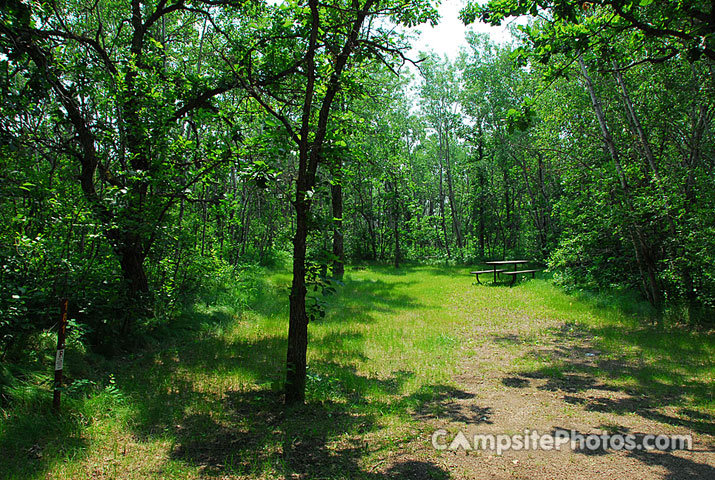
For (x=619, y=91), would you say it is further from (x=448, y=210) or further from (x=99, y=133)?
(x=448, y=210)

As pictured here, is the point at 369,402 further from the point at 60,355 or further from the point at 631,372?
the point at 631,372

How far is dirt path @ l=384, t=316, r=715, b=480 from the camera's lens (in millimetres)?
3354

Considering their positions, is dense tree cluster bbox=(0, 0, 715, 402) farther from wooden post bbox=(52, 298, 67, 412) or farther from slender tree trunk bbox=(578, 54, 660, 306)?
wooden post bbox=(52, 298, 67, 412)

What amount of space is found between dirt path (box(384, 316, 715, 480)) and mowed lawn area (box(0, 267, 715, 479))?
2 centimetres

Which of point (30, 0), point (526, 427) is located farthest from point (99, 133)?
point (526, 427)

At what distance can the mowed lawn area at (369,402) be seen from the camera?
348cm

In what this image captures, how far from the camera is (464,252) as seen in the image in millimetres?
31141

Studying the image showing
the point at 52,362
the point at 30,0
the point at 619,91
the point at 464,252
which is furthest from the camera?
the point at 464,252

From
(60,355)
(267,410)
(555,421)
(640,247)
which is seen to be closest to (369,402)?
(267,410)

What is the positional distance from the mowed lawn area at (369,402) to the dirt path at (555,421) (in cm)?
2

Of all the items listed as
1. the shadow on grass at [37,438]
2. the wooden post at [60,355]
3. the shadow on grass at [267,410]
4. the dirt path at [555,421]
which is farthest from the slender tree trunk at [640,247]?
the shadow on grass at [37,438]

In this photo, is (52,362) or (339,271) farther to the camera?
(339,271)

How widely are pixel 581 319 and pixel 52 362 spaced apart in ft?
33.4

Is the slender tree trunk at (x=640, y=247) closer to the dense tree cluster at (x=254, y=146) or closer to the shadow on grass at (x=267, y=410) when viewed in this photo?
the dense tree cluster at (x=254, y=146)
